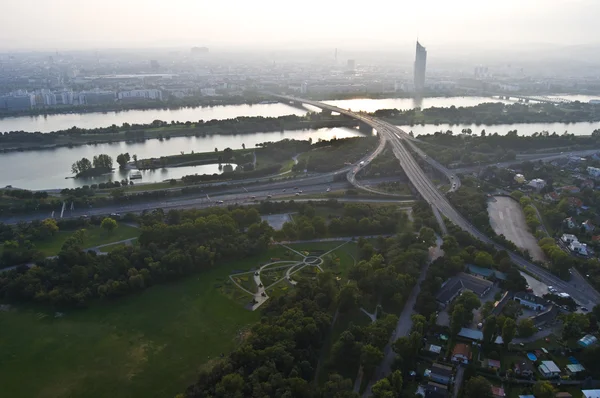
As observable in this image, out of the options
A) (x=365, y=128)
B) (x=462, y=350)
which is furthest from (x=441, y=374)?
(x=365, y=128)

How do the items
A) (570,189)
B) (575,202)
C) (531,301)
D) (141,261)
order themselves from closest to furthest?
(531,301) → (141,261) → (575,202) → (570,189)

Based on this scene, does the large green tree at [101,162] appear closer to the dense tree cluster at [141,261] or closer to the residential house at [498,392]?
the dense tree cluster at [141,261]

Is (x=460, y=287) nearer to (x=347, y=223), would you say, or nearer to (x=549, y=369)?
(x=549, y=369)

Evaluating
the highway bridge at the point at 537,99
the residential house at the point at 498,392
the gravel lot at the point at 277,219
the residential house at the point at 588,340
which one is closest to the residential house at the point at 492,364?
the residential house at the point at 498,392

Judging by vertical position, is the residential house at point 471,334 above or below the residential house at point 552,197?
below

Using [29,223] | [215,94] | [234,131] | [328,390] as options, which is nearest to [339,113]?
[234,131]

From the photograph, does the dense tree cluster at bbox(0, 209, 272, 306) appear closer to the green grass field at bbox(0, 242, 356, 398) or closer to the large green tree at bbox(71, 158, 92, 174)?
the green grass field at bbox(0, 242, 356, 398)

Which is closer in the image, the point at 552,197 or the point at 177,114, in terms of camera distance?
the point at 552,197

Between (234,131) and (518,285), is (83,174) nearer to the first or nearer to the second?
(234,131)
